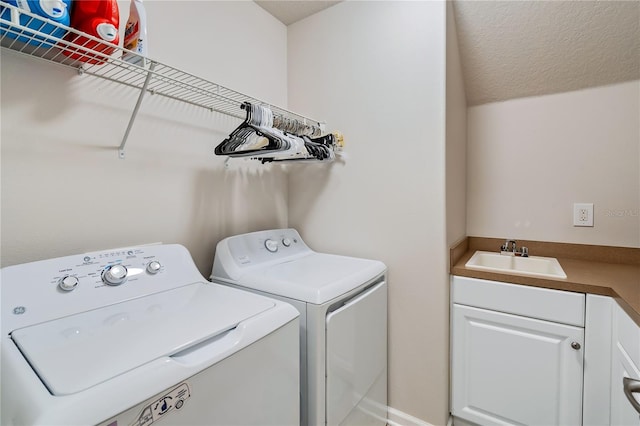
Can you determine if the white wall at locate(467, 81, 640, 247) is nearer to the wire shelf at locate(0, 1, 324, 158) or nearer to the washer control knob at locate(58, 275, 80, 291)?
the wire shelf at locate(0, 1, 324, 158)

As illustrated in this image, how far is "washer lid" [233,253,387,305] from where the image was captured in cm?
120

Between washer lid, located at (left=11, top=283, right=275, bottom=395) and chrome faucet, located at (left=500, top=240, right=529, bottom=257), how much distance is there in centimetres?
164

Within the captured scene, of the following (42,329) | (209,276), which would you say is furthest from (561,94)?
(42,329)

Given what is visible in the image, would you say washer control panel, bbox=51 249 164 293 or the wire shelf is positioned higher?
the wire shelf

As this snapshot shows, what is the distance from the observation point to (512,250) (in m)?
1.95

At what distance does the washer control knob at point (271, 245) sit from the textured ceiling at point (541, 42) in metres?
1.48

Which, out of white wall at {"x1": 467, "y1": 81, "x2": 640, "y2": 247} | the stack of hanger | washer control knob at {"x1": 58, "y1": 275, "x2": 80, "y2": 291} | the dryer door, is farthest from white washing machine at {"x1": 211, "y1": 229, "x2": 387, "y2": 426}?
white wall at {"x1": 467, "y1": 81, "x2": 640, "y2": 247}

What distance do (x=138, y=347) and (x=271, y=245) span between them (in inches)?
39.1

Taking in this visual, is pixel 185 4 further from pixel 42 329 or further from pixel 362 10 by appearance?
pixel 42 329

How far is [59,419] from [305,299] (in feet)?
2.49

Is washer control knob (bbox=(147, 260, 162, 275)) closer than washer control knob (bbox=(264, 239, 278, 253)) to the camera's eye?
Yes

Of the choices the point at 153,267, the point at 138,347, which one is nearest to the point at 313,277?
the point at 153,267

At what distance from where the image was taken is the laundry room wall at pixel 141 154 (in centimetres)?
102

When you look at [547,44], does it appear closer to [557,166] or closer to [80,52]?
[557,166]
